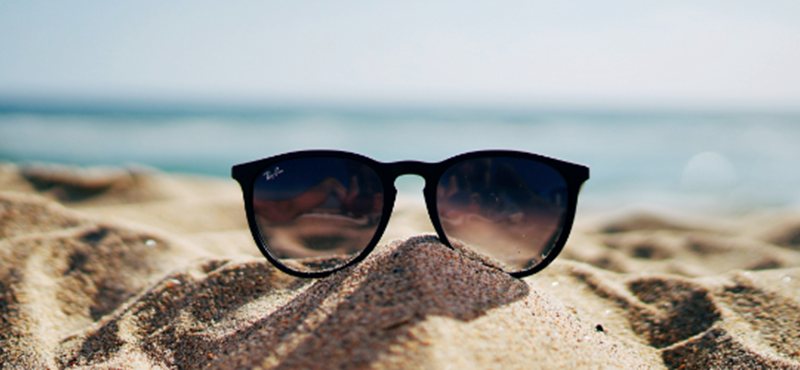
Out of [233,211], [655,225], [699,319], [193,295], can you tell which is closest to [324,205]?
[193,295]

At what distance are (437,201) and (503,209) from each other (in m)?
0.25

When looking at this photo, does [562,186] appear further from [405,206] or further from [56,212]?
[56,212]

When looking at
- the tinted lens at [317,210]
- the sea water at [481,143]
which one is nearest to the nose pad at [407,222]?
the tinted lens at [317,210]

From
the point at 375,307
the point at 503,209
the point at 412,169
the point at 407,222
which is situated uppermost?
the point at 412,169

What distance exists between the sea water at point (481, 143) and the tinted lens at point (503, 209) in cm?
580

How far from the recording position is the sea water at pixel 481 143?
8.06 m

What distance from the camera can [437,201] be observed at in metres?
1.61

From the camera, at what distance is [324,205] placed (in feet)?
5.40

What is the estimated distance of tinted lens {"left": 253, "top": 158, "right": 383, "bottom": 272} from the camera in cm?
160

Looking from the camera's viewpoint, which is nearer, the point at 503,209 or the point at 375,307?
the point at 375,307

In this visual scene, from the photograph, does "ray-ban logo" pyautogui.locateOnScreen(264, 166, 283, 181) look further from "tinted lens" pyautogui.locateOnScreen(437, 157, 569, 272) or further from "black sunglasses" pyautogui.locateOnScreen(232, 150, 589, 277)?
"tinted lens" pyautogui.locateOnScreen(437, 157, 569, 272)

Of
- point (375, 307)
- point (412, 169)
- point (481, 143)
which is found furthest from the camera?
point (481, 143)

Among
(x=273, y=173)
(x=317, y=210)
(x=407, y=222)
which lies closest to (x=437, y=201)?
(x=317, y=210)

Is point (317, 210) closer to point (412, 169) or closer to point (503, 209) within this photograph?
point (412, 169)
